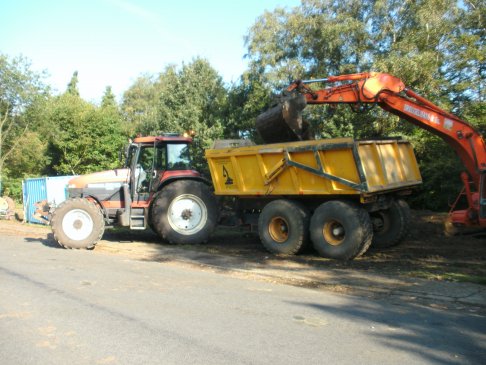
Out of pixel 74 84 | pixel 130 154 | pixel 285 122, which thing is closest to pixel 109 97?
pixel 74 84

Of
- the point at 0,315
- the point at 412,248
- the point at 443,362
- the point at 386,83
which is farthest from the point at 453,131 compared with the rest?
the point at 0,315

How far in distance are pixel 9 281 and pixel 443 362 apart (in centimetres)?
624

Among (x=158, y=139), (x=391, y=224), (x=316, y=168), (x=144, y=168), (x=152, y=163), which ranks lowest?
(x=391, y=224)

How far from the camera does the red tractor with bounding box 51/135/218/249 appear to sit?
1177cm

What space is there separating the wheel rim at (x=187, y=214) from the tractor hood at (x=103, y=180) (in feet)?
4.57

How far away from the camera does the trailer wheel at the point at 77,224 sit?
11.0 m

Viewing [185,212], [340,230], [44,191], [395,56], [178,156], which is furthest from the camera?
[44,191]

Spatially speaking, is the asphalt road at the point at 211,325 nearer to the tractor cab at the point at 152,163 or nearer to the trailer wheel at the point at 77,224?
the trailer wheel at the point at 77,224

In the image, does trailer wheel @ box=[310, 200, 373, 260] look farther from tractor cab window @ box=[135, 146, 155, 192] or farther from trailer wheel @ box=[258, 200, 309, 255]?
tractor cab window @ box=[135, 146, 155, 192]

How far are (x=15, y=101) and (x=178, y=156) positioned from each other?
67.7 feet

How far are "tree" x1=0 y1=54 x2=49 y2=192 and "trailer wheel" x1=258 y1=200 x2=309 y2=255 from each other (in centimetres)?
2275

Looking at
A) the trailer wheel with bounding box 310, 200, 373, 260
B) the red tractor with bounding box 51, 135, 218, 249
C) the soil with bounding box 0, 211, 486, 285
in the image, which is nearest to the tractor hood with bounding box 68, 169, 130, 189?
the red tractor with bounding box 51, 135, 218, 249

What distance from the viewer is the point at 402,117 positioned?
10234 millimetres

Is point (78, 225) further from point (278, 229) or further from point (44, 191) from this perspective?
point (44, 191)
